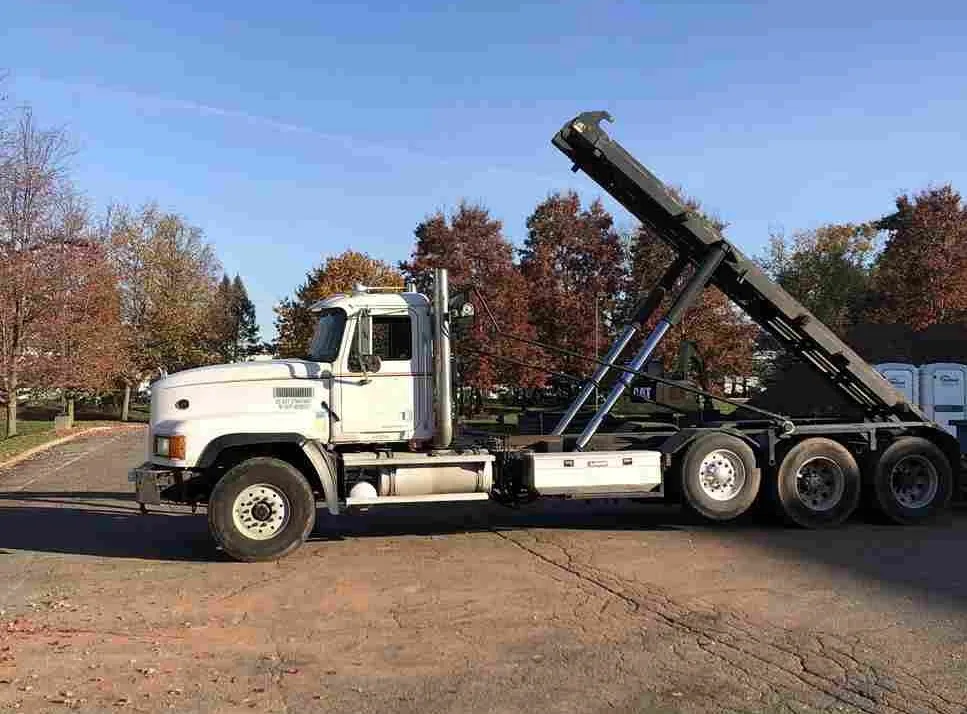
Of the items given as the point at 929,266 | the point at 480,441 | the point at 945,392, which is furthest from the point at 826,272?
the point at 480,441

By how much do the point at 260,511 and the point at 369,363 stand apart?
6.23ft

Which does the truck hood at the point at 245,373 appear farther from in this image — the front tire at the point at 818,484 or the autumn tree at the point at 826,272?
the autumn tree at the point at 826,272

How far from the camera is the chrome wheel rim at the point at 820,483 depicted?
34.4 feet

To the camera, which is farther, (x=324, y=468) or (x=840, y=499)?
(x=840, y=499)

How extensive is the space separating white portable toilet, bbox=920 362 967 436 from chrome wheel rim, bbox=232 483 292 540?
462 inches

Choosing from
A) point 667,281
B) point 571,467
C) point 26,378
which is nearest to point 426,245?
point 26,378

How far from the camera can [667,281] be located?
38.8 ft

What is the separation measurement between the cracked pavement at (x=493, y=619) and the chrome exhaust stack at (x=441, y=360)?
4.54ft

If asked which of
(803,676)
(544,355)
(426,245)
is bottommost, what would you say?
(803,676)

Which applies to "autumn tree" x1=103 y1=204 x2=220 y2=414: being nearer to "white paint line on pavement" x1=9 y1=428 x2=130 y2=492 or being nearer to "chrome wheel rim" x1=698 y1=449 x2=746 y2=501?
"white paint line on pavement" x1=9 y1=428 x2=130 y2=492

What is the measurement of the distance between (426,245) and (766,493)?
2400 cm

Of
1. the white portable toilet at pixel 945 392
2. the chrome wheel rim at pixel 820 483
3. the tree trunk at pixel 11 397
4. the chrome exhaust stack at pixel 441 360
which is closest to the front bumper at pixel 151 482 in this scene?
the chrome exhaust stack at pixel 441 360

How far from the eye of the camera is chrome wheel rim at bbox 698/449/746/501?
10148mm

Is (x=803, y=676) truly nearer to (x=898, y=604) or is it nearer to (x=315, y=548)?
(x=898, y=604)
